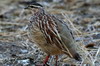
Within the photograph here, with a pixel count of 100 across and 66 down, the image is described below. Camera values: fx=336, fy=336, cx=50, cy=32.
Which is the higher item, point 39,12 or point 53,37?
point 39,12

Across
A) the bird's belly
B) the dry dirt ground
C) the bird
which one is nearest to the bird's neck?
the bird

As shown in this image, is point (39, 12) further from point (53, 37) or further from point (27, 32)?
point (27, 32)

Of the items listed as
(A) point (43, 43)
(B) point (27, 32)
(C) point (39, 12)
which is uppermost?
(C) point (39, 12)

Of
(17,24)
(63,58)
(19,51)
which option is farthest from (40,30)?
(17,24)

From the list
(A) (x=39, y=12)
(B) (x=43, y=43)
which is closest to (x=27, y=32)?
(A) (x=39, y=12)

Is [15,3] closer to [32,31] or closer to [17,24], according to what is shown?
[17,24]

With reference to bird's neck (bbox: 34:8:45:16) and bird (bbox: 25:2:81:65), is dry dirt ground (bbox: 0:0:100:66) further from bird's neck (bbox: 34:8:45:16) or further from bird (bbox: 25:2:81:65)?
bird's neck (bbox: 34:8:45:16)

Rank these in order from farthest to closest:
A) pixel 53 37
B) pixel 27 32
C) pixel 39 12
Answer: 1. pixel 27 32
2. pixel 39 12
3. pixel 53 37

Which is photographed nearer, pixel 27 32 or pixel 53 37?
pixel 53 37

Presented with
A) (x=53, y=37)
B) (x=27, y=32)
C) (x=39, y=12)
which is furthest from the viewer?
(x=27, y=32)
